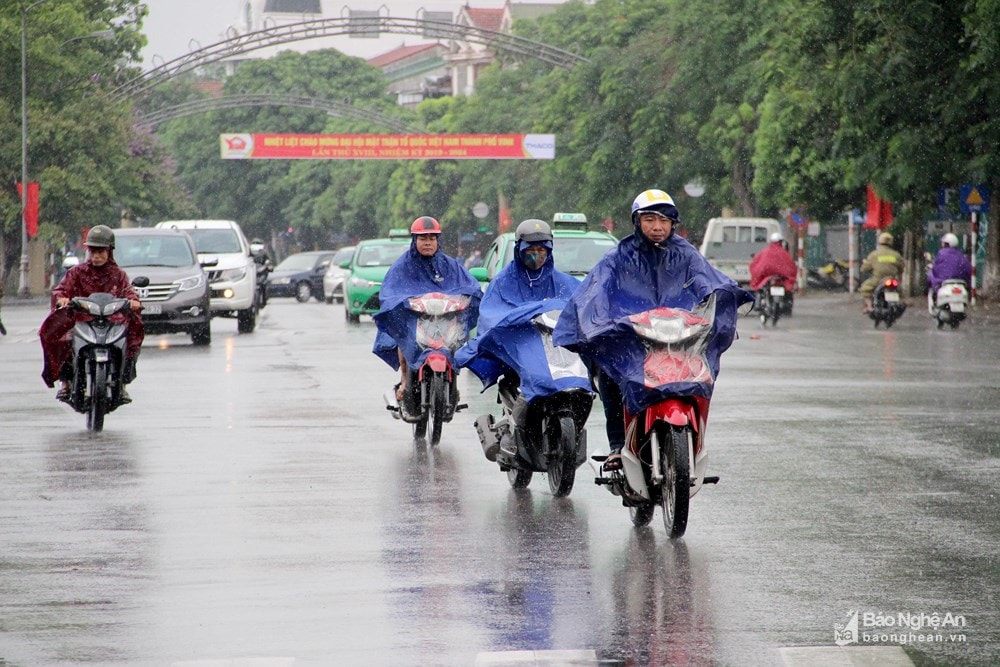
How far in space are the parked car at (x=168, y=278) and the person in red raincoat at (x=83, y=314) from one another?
10.9 meters

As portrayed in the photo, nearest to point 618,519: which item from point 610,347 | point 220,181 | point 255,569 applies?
point 610,347

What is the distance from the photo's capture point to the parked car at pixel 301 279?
55750 millimetres

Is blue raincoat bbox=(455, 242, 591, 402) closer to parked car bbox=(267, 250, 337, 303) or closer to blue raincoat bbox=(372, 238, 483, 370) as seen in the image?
blue raincoat bbox=(372, 238, 483, 370)

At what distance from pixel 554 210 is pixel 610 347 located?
64.1 m

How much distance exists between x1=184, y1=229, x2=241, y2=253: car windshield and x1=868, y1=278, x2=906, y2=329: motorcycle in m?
11.1

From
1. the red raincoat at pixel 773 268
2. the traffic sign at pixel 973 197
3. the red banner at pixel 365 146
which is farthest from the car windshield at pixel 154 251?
the red banner at pixel 365 146

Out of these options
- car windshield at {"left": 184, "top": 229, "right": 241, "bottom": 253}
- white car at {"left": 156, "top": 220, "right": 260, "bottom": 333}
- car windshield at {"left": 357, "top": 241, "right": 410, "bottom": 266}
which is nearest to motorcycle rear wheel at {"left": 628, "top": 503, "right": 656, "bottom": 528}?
white car at {"left": 156, "top": 220, "right": 260, "bottom": 333}

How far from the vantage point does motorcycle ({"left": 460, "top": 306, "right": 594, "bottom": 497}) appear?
9992 mm

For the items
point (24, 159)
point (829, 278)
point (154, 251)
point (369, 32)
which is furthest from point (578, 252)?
point (369, 32)

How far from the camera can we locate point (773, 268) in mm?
34594

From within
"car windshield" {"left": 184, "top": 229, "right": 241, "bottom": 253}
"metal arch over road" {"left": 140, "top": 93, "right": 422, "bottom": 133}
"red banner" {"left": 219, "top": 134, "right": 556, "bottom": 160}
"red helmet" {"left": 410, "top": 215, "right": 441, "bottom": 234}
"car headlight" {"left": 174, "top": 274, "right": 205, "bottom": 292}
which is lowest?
"car headlight" {"left": 174, "top": 274, "right": 205, "bottom": 292}

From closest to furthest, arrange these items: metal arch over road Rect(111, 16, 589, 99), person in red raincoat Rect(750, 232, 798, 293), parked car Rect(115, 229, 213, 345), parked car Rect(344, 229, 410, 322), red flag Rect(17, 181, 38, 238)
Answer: parked car Rect(115, 229, 213, 345) < parked car Rect(344, 229, 410, 322) < person in red raincoat Rect(750, 232, 798, 293) < red flag Rect(17, 181, 38, 238) < metal arch over road Rect(111, 16, 589, 99)

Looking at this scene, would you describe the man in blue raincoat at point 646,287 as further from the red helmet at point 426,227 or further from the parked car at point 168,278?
the parked car at point 168,278

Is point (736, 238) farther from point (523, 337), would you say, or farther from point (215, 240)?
point (523, 337)
